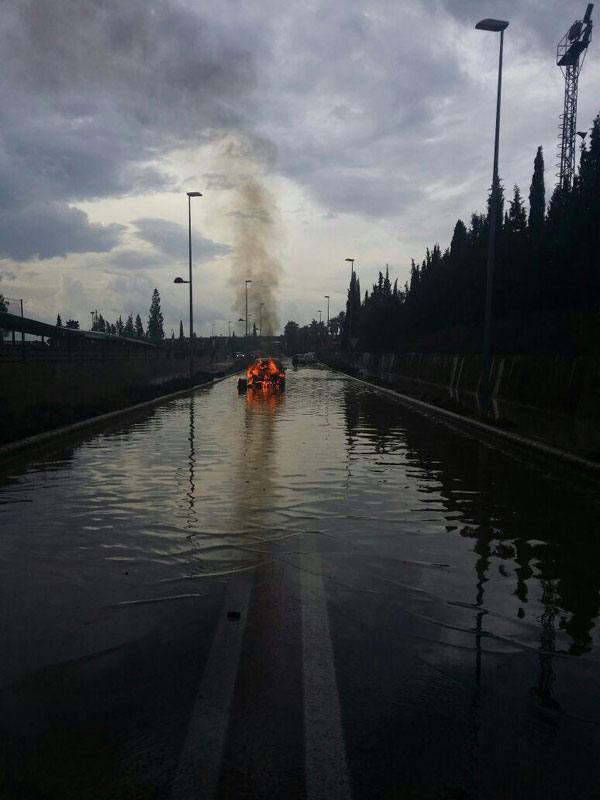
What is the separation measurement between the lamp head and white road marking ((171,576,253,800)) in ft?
72.4

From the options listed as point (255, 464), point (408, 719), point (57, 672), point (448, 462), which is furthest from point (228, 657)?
point (448, 462)

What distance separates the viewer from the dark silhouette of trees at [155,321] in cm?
18950

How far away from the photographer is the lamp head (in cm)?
2270

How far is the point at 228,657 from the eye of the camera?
4.77 meters

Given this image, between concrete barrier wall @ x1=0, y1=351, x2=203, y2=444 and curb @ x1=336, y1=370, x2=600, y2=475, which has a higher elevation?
concrete barrier wall @ x1=0, y1=351, x2=203, y2=444

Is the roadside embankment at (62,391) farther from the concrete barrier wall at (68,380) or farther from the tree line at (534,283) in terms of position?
the tree line at (534,283)

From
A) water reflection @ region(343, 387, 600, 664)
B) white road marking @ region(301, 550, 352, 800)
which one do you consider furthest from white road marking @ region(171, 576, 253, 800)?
water reflection @ region(343, 387, 600, 664)

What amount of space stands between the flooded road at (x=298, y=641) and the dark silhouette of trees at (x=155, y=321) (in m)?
183

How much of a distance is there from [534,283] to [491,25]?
27.6m

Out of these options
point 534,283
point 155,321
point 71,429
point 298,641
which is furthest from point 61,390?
point 155,321

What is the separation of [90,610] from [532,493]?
7.19m

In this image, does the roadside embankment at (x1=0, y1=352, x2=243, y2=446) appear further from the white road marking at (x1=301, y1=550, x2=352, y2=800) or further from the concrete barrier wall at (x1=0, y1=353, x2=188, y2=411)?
the white road marking at (x1=301, y1=550, x2=352, y2=800)

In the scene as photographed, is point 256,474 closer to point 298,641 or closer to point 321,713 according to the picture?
point 298,641

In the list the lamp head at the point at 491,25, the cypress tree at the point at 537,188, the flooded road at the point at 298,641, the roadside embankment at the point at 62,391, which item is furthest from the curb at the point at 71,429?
the cypress tree at the point at 537,188
